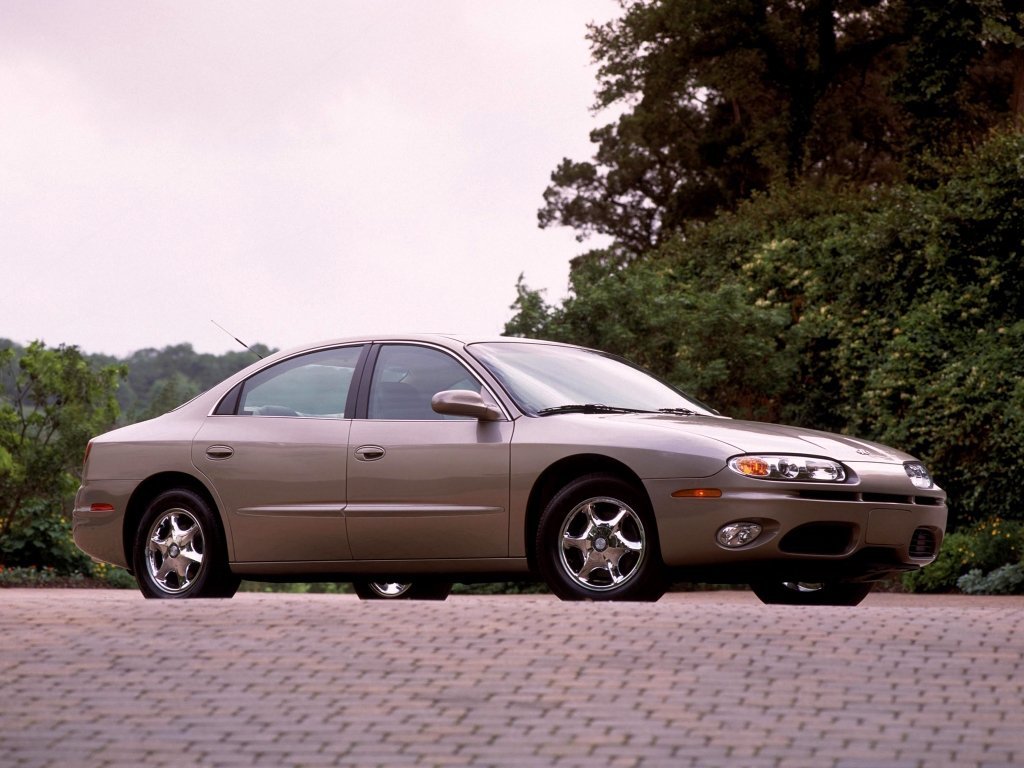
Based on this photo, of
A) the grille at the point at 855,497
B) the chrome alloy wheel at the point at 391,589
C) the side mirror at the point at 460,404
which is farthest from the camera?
the chrome alloy wheel at the point at 391,589

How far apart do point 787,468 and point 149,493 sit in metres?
4.01

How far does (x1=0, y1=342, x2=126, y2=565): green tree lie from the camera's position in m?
21.0

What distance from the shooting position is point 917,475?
9305 millimetres

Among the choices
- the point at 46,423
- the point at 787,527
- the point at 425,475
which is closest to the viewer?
the point at 787,527

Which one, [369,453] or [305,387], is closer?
[369,453]

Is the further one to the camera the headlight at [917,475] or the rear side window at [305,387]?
the rear side window at [305,387]

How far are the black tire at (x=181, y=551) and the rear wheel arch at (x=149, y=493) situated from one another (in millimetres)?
59

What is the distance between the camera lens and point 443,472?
893cm

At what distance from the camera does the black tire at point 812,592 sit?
32.2ft

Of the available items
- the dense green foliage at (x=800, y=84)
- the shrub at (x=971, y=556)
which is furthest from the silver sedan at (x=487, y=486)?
the dense green foliage at (x=800, y=84)

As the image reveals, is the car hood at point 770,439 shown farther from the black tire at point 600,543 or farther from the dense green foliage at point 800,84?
the dense green foliage at point 800,84

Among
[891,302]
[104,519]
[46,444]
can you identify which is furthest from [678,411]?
[46,444]

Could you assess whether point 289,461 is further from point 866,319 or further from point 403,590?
point 866,319

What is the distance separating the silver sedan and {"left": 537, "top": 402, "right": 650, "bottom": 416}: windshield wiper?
0.05ft
